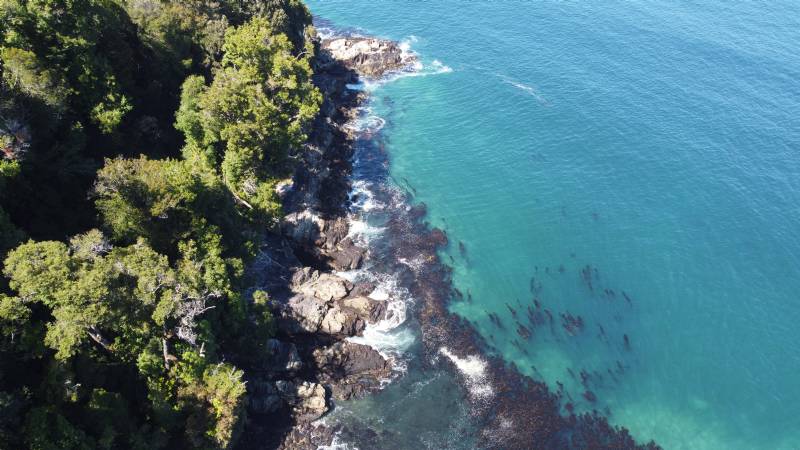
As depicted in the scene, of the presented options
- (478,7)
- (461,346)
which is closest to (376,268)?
(461,346)

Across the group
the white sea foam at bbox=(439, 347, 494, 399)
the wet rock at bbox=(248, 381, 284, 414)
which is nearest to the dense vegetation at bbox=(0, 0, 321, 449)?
the wet rock at bbox=(248, 381, 284, 414)

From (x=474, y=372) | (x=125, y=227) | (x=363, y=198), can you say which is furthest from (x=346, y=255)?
(x=125, y=227)

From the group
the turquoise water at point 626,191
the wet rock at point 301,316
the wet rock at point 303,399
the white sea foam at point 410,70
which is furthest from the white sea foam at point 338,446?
the white sea foam at point 410,70

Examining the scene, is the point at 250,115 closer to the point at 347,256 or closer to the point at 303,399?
the point at 347,256

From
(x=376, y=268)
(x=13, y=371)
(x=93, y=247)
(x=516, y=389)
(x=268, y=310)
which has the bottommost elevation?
(x=516, y=389)

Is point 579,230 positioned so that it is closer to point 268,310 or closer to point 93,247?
point 268,310

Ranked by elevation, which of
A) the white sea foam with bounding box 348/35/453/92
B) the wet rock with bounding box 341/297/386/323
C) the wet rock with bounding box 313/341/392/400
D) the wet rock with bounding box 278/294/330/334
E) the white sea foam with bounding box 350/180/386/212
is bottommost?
the wet rock with bounding box 313/341/392/400

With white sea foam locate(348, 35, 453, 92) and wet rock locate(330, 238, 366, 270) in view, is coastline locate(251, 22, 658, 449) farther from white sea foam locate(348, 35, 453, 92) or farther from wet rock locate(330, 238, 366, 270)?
white sea foam locate(348, 35, 453, 92)
